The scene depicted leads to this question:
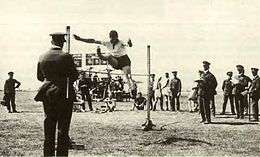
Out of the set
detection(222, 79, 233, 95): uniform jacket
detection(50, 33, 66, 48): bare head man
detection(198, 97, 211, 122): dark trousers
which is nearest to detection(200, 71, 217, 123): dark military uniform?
detection(198, 97, 211, 122): dark trousers

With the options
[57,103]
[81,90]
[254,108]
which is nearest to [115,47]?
[57,103]

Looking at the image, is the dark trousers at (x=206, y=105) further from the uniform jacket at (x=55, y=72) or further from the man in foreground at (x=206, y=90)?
the uniform jacket at (x=55, y=72)

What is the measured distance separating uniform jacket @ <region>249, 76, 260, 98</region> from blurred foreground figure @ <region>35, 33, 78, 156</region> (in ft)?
33.1

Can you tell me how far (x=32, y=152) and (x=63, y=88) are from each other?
7.42ft

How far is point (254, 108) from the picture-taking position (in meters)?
17.5

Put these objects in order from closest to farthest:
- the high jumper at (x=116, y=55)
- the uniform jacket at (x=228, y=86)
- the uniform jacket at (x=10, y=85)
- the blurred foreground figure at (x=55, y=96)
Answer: the blurred foreground figure at (x=55, y=96)
the high jumper at (x=116, y=55)
the uniform jacket at (x=228, y=86)
the uniform jacket at (x=10, y=85)

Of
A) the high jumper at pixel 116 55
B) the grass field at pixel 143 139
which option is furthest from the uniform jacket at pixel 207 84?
the high jumper at pixel 116 55

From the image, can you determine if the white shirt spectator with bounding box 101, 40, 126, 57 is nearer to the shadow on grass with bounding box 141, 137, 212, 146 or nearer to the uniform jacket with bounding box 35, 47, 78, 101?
the shadow on grass with bounding box 141, 137, 212, 146

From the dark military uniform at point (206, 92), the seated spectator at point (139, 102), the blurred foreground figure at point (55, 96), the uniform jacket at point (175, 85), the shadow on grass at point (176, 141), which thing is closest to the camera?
the blurred foreground figure at point (55, 96)

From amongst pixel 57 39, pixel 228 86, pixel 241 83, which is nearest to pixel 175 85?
pixel 228 86

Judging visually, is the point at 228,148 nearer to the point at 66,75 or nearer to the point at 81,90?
the point at 66,75

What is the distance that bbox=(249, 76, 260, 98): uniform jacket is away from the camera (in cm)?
1682

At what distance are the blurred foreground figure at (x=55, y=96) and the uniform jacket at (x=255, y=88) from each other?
10083mm

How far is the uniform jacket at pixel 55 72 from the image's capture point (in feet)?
26.2
